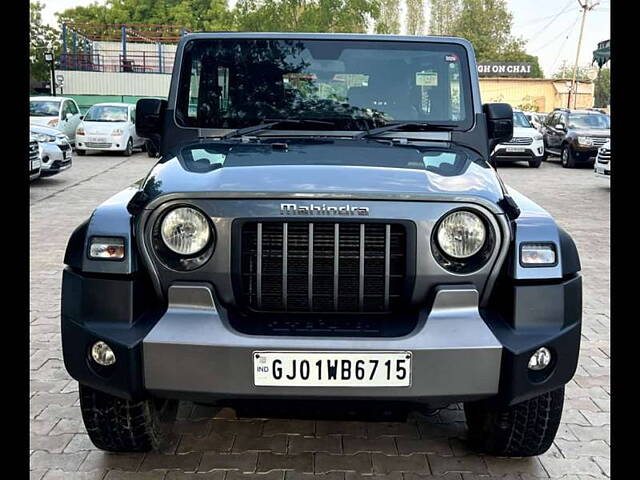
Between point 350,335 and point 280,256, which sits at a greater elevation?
point 280,256

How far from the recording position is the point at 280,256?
2975mm

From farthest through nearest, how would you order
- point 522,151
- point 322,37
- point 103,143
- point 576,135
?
point 103,143 → point 576,135 → point 522,151 → point 322,37

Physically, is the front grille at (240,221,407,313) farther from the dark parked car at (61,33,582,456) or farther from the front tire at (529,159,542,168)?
the front tire at (529,159,542,168)

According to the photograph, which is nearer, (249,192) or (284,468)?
(249,192)

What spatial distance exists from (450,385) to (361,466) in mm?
888

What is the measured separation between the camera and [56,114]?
70.1 ft

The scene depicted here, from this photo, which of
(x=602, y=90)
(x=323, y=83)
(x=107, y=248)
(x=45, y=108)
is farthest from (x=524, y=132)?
(x=602, y=90)

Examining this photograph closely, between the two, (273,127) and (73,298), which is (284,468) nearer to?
(73,298)

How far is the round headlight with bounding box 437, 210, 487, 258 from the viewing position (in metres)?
2.96

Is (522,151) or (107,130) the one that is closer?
(522,151)

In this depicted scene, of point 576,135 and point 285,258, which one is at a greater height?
point 576,135

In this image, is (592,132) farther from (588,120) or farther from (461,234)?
(461,234)

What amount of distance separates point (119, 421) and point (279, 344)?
100cm

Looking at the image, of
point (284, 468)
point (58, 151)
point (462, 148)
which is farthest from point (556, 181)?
point (284, 468)
